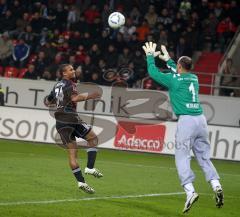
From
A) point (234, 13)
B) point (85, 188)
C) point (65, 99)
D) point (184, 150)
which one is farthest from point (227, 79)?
point (184, 150)

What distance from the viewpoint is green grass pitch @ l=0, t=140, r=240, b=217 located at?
10.9m

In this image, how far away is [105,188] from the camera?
1344 centimetres

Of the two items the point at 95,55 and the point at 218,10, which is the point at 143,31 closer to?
the point at 95,55

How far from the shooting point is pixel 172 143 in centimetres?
2091

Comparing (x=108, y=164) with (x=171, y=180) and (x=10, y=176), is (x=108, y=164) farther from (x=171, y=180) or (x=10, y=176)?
(x=10, y=176)

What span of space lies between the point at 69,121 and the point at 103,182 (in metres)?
1.84

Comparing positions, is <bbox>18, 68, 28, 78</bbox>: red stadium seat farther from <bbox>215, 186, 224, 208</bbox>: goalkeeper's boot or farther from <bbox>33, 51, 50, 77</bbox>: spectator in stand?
<bbox>215, 186, 224, 208</bbox>: goalkeeper's boot

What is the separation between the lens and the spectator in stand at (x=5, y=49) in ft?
91.5

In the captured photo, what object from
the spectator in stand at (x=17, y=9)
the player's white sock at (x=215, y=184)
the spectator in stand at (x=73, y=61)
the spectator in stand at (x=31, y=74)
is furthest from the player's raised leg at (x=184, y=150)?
the spectator in stand at (x=17, y=9)

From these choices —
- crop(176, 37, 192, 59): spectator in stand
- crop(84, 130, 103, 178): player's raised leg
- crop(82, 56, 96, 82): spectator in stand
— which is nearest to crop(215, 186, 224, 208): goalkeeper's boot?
crop(84, 130, 103, 178): player's raised leg

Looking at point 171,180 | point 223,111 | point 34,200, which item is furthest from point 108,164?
point 223,111

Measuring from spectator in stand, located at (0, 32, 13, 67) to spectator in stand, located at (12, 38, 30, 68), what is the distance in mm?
214

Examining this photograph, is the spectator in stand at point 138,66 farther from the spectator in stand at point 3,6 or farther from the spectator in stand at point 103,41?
the spectator in stand at point 3,6

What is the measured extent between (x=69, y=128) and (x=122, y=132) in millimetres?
8352
